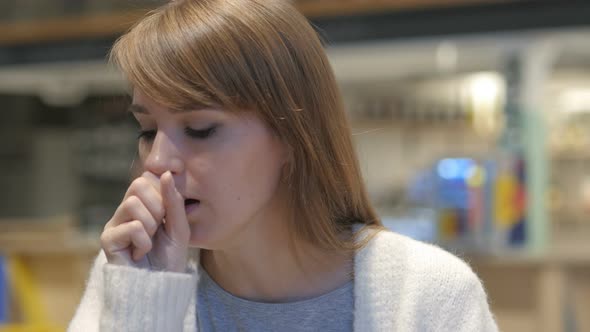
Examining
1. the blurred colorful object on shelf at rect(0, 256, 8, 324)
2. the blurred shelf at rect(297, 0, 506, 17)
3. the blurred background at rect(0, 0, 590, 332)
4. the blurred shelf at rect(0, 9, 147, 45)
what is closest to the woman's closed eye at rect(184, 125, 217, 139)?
the blurred background at rect(0, 0, 590, 332)

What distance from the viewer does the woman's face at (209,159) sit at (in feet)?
3.73

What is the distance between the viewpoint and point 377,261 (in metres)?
1.32

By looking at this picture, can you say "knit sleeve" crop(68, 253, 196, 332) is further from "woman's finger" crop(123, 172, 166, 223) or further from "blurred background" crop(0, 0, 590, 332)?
"blurred background" crop(0, 0, 590, 332)

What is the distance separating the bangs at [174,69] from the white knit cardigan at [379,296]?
0.91 feet

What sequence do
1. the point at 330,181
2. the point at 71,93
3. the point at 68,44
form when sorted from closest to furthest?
the point at 330,181, the point at 68,44, the point at 71,93

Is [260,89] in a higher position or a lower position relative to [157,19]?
lower

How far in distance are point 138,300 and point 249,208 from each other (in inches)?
8.7

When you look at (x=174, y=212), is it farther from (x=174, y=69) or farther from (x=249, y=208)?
(x=174, y=69)

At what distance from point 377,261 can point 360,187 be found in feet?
0.45

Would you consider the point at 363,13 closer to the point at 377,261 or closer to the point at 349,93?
the point at 377,261

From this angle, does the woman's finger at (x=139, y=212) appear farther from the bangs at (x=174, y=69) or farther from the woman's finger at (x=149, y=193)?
the bangs at (x=174, y=69)

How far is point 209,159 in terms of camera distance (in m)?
1.13

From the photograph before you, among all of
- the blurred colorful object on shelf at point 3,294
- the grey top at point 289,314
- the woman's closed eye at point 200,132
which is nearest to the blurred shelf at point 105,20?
the blurred colorful object on shelf at point 3,294

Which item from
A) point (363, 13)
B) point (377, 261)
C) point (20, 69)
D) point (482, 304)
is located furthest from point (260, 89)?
point (20, 69)
